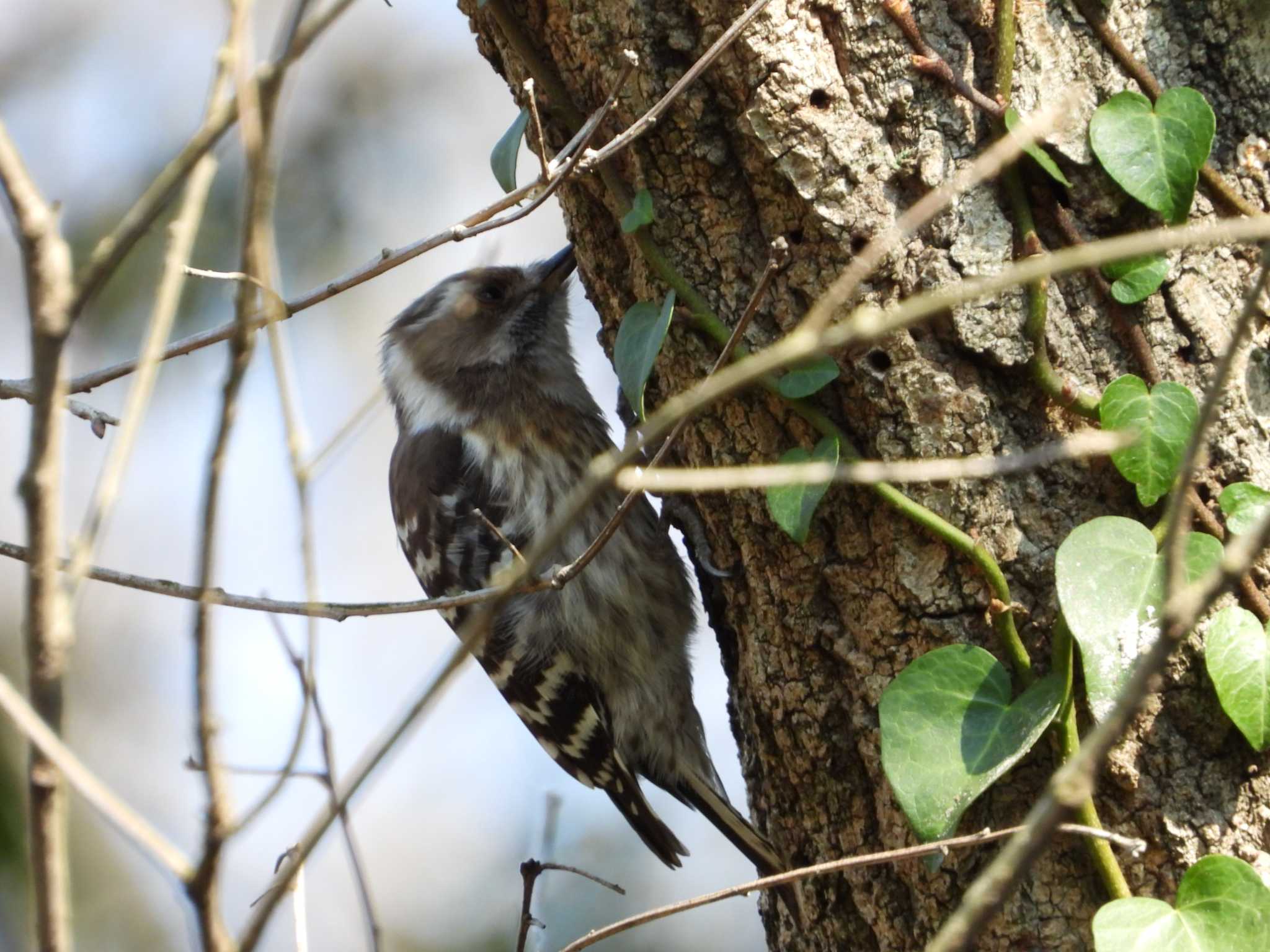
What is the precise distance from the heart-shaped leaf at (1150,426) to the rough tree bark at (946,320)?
89mm

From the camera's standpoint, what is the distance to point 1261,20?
7.03 feet

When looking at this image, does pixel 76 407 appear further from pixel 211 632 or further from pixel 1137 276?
pixel 1137 276

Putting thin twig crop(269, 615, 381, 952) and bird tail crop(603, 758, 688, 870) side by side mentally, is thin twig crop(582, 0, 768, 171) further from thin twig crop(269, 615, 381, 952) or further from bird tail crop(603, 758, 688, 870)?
bird tail crop(603, 758, 688, 870)

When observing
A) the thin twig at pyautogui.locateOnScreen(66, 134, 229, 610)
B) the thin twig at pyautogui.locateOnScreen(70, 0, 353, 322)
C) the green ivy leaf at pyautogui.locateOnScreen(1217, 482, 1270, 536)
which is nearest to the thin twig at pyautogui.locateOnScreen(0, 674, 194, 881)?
the thin twig at pyautogui.locateOnScreen(66, 134, 229, 610)

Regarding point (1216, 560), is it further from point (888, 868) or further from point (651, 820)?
point (651, 820)

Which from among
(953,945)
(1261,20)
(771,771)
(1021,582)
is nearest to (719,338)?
(1021,582)

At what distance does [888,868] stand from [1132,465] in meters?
0.84

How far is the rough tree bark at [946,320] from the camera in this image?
201 centimetres

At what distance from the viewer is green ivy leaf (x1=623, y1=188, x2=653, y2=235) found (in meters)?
2.26

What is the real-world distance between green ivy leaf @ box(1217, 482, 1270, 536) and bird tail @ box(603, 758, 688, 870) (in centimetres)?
207

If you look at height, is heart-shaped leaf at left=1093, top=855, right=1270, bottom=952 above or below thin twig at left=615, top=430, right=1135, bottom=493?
below

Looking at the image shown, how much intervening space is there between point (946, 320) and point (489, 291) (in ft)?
7.57

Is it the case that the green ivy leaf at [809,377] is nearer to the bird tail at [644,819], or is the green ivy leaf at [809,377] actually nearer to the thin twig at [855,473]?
the thin twig at [855,473]

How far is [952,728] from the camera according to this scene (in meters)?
1.99
